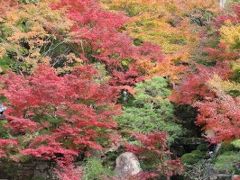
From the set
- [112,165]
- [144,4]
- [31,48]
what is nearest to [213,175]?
[112,165]

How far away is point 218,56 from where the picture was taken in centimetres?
1366

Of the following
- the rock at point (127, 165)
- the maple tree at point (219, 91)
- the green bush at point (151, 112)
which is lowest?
the rock at point (127, 165)

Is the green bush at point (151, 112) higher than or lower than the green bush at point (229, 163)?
lower

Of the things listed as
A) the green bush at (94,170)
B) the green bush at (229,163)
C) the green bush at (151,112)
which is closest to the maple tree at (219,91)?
the green bush at (229,163)

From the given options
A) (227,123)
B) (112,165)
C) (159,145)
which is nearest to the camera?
(227,123)

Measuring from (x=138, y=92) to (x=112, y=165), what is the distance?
9.61ft

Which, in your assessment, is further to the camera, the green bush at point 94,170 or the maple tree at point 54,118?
the green bush at point 94,170

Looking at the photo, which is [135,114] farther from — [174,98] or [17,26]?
[17,26]

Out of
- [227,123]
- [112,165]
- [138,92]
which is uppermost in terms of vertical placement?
[227,123]

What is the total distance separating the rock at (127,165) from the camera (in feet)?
40.7

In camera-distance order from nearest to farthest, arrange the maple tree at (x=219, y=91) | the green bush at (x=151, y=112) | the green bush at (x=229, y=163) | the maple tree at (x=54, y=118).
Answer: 1. the maple tree at (x=219, y=91)
2. the green bush at (x=229, y=163)
3. the maple tree at (x=54, y=118)
4. the green bush at (x=151, y=112)

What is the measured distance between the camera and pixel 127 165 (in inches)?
494

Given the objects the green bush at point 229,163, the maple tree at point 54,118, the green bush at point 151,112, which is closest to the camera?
the green bush at point 229,163

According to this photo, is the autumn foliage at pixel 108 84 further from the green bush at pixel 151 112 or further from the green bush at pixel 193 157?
the green bush at pixel 193 157
